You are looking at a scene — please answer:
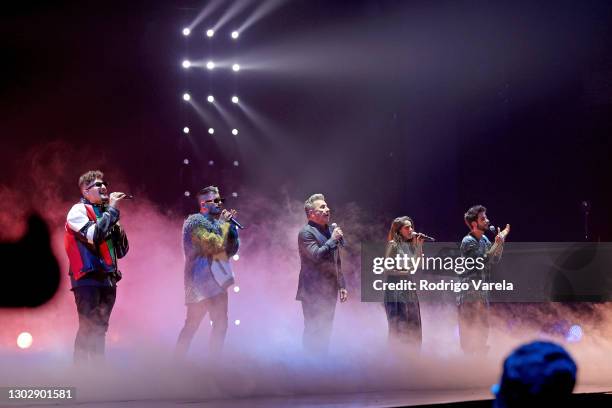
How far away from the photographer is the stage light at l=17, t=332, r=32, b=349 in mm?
6613

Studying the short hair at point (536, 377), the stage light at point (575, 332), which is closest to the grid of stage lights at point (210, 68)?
the stage light at point (575, 332)

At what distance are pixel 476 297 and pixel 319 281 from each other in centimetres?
139

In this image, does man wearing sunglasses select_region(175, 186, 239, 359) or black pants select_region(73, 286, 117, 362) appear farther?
man wearing sunglasses select_region(175, 186, 239, 359)

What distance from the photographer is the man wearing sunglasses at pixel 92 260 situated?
469 cm

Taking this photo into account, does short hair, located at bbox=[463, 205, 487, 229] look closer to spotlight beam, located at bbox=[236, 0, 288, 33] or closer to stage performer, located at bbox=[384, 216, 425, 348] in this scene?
stage performer, located at bbox=[384, 216, 425, 348]

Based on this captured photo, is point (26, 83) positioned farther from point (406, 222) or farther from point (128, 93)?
point (406, 222)

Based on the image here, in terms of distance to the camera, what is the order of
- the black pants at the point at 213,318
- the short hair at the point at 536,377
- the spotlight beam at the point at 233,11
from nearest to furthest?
the short hair at the point at 536,377 → the black pants at the point at 213,318 → the spotlight beam at the point at 233,11

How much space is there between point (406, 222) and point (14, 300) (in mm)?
3122

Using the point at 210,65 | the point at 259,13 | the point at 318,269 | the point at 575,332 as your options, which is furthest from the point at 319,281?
the point at 575,332

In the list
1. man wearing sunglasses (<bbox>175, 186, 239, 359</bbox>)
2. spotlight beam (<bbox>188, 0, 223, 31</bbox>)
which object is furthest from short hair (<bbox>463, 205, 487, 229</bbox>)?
spotlight beam (<bbox>188, 0, 223, 31</bbox>)

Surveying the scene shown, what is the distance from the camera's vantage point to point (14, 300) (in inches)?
257

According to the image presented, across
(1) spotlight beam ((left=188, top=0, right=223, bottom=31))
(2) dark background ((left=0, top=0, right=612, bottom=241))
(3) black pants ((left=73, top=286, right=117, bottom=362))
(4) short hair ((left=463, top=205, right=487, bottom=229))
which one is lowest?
(3) black pants ((left=73, top=286, right=117, bottom=362))

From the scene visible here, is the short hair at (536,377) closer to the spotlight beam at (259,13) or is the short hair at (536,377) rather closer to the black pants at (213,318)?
the black pants at (213,318)

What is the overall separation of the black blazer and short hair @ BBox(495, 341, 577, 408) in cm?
422
